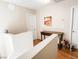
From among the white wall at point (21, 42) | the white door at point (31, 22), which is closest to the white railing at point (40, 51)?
the white wall at point (21, 42)

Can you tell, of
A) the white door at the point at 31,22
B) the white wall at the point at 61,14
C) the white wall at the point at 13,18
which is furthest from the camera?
the white door at the point at 31,22

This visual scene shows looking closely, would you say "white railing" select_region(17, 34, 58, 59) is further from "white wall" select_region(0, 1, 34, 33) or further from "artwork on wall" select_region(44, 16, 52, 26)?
"artwork on wall" select_region(44, 16, 52, 26)

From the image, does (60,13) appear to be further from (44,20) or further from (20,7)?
(20,7)

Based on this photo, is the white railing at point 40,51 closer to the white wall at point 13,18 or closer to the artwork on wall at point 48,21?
the white wall at point 13,18

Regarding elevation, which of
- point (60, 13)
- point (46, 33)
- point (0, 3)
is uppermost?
point (0, 3)

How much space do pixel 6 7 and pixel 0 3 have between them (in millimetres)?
337

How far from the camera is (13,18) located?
438cm

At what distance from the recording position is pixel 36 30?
5828mm

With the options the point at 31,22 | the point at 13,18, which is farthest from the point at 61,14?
the point at 13,18

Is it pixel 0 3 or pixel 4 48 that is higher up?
pixel 0 3

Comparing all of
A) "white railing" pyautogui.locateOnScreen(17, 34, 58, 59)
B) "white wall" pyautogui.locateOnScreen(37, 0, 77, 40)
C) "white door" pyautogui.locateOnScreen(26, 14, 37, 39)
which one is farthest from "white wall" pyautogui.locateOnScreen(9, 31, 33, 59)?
"white door" pyautogui.locateOnScreen(26, 14, 37, 39)

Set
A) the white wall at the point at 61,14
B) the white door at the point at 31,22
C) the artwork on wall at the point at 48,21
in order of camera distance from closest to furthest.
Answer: the white wall at the point at 61,14 < the artwork on wall at the point at 48,21 < the white door at the point at 31,22

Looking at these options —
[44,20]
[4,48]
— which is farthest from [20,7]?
[4,48]

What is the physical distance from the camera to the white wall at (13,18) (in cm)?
386
